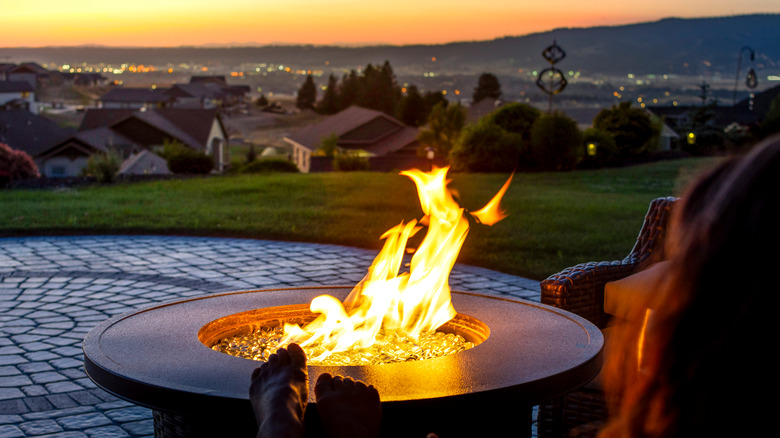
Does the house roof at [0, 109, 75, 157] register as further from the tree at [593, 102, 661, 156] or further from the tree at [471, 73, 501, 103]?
the tree at [471, 73, 501, 103]

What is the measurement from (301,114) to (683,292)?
9741 cm

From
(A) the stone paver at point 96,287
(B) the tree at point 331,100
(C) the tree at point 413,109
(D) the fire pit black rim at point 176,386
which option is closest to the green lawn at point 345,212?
(A) the stone paver at point 96,287

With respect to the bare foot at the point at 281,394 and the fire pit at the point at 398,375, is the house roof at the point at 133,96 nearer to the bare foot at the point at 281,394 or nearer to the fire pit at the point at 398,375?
the fire pit at the point at 398,375

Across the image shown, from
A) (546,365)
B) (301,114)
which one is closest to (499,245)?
(546,365)

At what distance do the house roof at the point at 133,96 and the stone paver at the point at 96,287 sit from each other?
269ft

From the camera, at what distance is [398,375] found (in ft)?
7.67

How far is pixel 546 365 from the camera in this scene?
241cm

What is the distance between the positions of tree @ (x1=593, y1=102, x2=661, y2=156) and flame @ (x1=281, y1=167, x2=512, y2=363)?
2125cm

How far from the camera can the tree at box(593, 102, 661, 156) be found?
23672mm

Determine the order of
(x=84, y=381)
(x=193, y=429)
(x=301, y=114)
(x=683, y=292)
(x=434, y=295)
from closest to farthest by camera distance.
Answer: (x=683, y=292) → (x=193, y=429) → (x=434, y=295) → (x=84, y=381) → (x=301, y=114)

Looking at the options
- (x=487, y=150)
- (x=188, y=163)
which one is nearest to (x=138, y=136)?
(x=188, y=163)

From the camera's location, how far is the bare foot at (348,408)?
198 centimetres

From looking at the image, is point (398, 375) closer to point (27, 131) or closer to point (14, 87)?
point (27, 131)

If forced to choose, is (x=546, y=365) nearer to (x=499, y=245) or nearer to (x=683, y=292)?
(x=683, y=292)
